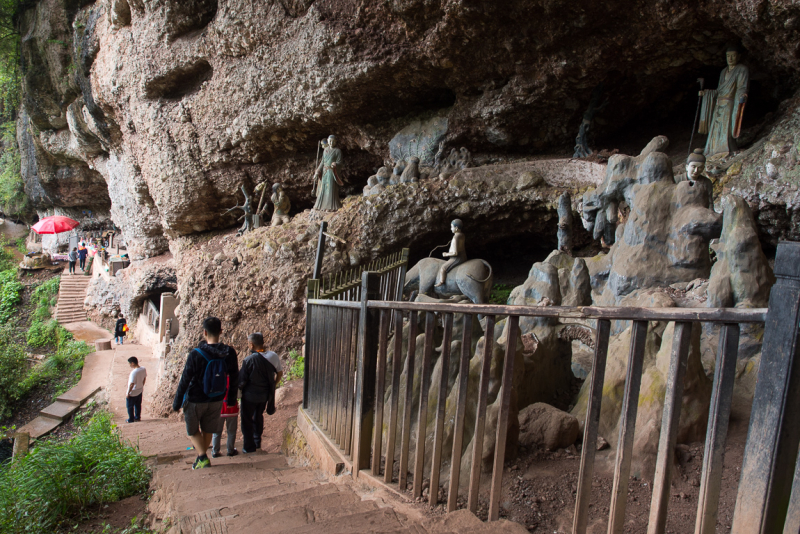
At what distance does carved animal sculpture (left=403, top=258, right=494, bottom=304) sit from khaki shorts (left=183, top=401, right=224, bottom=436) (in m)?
3.88

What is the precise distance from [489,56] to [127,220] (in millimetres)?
13951

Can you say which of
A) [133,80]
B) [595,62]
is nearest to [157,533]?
[595,62]

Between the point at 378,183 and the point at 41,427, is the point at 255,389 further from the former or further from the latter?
the point at 41,427

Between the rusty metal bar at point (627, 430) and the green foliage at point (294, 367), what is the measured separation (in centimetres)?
633

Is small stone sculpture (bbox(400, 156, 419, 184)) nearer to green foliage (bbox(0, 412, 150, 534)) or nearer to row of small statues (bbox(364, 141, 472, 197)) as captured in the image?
row of small statues (bbox(364, 141, 472, 197))

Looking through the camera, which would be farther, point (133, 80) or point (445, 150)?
point (133, 80)

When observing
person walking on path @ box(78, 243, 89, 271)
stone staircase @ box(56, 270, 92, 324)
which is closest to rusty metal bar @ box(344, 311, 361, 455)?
stone staircase @ box(56, 270, 92, 324)

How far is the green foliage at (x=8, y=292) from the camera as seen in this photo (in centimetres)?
1886

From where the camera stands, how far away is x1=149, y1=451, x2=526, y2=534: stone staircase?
5.89 feet

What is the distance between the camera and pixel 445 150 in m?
10.5

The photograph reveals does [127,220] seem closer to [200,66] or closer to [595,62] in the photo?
[200,66]

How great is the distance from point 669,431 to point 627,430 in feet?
0.35

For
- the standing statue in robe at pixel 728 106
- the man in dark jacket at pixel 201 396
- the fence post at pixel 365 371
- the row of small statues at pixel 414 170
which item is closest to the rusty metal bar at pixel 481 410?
the fence post at pixel 365 371

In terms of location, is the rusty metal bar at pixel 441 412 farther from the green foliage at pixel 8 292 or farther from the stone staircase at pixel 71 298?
the green foliage at pixel 8 292
